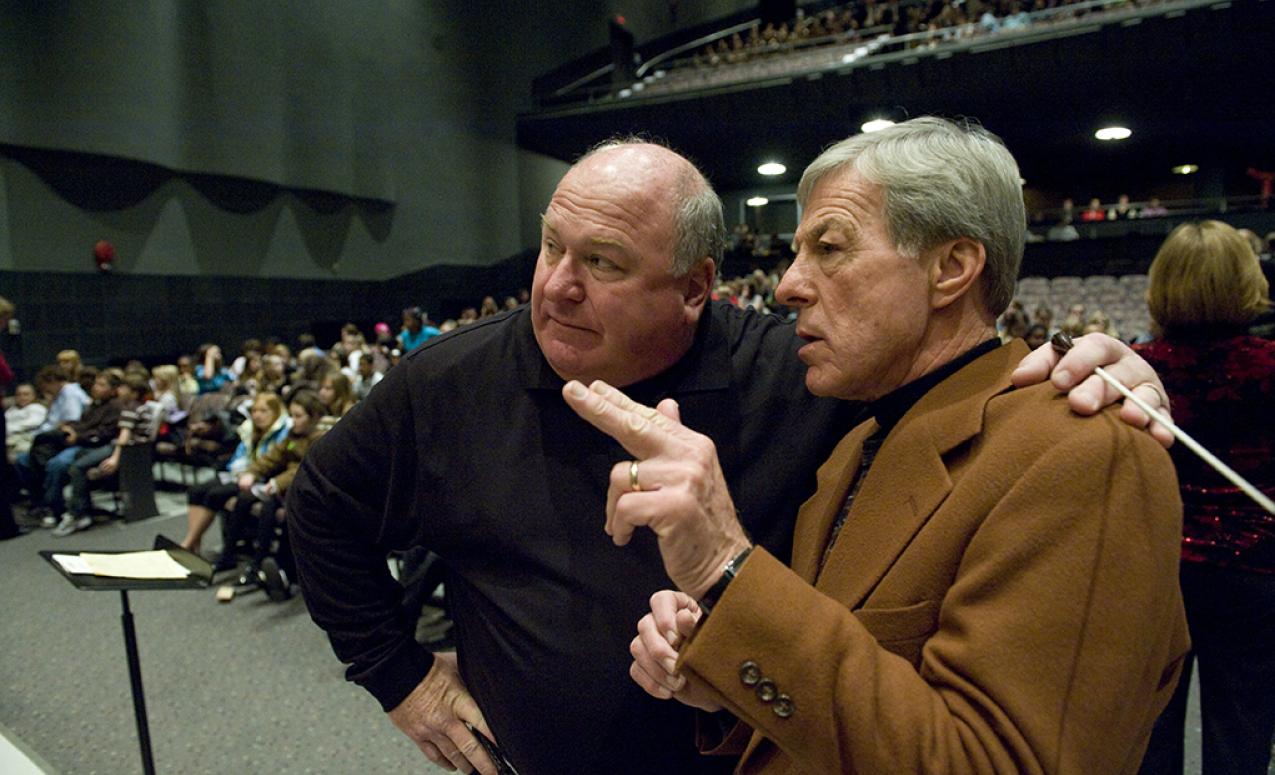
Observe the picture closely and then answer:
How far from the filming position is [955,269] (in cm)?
84

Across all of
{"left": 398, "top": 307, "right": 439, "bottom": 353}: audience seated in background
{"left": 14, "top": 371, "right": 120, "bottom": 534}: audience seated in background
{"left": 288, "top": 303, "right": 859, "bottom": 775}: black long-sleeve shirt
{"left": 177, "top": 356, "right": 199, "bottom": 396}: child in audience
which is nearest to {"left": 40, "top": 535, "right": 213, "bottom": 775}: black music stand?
{"left": 288, "top": 303, "right": 859, "bottom": 775}: black long-sleeve shirt

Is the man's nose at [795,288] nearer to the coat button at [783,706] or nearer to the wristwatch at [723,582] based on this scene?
the wristwatch at [723,582]

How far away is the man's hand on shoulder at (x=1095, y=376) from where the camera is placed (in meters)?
0.68

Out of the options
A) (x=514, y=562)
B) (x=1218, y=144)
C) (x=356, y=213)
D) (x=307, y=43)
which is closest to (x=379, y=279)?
(x=356, y=213)

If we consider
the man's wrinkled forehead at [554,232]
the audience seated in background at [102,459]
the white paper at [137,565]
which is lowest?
the audience seated in background at [102,459]

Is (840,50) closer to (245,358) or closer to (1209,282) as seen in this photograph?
(245,358)

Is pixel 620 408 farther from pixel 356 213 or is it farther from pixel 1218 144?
pixel 1218 144

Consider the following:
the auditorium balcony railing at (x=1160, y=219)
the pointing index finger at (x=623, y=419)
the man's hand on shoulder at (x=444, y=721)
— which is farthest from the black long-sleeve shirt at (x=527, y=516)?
the auditorium balcony railing at (x=1160, y=219)

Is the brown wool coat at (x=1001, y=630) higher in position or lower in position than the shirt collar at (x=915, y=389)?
lower

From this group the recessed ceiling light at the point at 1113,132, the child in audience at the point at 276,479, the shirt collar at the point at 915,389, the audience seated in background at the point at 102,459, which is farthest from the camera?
the recessed ceiling light at the point at 1113,132

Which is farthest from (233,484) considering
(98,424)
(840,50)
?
(840,50)

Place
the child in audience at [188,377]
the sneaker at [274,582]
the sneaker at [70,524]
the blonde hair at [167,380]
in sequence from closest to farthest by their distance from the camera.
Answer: the sneaker at [274,582] < the sneaker at [70,524] < the blonde hair at [167,380] < the child in audience at [188,377]

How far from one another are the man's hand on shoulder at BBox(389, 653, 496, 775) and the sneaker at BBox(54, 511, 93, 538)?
500cm

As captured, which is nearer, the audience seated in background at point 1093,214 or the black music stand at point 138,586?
the black music stand at point 138,586
